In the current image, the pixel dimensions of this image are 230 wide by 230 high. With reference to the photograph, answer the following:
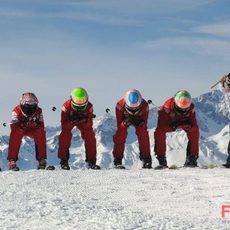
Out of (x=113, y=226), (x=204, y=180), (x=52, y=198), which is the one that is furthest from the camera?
(x=204, y=180)

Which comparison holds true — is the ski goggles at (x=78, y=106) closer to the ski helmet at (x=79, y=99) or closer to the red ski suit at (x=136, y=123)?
the ski helmet at (x=79, y=99)

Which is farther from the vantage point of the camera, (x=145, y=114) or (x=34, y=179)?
(x=145, y=114)

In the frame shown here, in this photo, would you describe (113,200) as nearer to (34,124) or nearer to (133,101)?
(133,101)

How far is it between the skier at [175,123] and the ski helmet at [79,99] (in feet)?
7.53

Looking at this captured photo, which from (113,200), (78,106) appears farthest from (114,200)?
(78,106)

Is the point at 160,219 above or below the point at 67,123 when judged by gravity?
below

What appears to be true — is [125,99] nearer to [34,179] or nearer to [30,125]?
[30,125]

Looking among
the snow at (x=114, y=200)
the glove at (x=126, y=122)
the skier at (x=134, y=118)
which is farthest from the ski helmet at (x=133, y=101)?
the snow at (x=114, y=200)

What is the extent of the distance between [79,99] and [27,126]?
1650 mm

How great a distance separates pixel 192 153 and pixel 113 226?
30.8 ft

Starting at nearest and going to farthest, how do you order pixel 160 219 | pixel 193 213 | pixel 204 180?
pixel 160 219 < pixel 193 213 < pixel 204 180

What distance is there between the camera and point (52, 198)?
9336mm

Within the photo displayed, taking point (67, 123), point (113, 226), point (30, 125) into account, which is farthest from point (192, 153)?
point (113, 226)

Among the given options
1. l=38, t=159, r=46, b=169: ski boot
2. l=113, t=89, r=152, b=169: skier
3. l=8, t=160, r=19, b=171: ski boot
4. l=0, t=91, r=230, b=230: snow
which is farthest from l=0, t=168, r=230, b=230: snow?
l=113, t=89, r=152, b=169: skier
